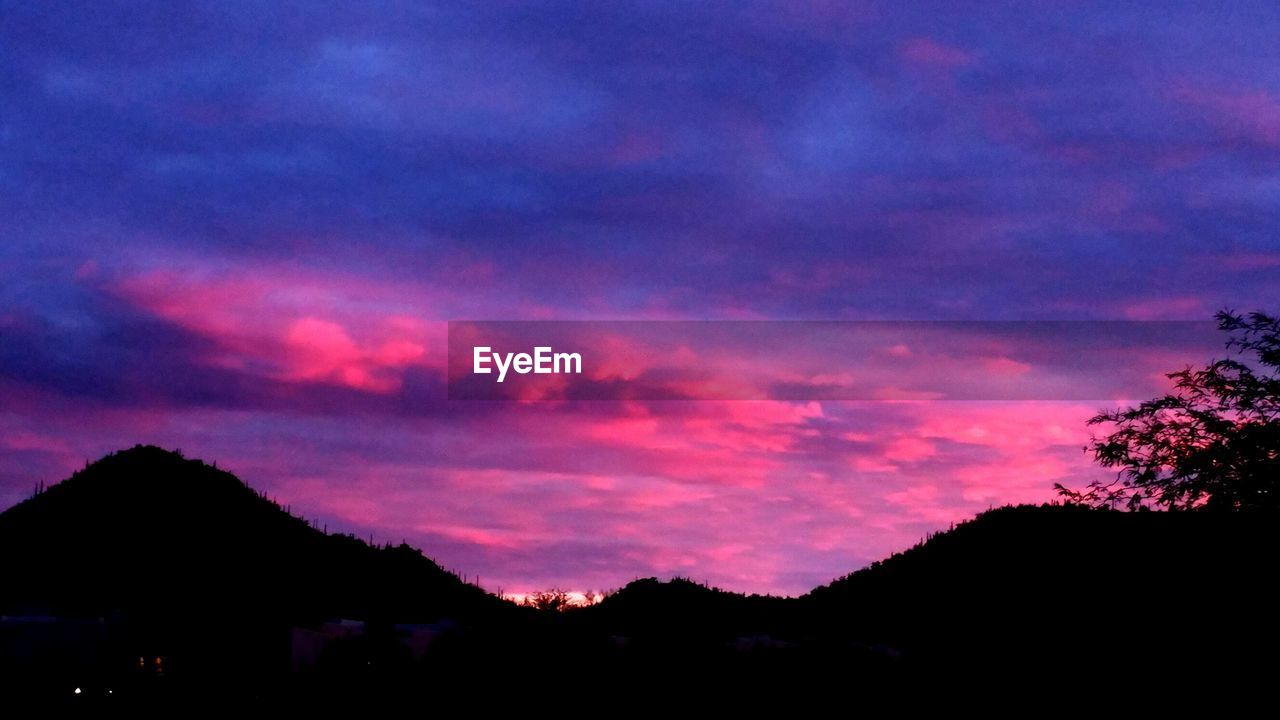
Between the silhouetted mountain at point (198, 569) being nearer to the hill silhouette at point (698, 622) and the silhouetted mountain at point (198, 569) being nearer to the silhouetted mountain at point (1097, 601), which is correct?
the hill silhouette at point (698, 622)

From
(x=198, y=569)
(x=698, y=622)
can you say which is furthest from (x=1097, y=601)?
(x=198, y=569)

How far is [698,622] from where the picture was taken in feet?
215

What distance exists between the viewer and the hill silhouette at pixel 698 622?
33.5 metres

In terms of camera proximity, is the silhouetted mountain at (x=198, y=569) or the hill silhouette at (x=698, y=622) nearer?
the hill silhouette at (x=698, y=622)

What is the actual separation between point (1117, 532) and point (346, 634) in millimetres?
26580

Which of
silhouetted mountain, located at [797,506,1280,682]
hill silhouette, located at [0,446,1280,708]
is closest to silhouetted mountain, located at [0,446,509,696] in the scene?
hill silhouette, located at [0,446,1280,708]

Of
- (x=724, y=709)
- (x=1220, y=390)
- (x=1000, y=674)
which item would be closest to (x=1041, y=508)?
(x=1220, y=390)

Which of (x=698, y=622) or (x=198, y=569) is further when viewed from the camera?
(x=198, y=569)

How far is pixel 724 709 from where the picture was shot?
31.5 m

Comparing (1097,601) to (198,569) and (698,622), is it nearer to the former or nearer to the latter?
(698,622)

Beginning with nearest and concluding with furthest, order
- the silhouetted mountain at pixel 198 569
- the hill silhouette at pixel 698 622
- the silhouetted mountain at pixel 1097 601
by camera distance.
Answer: the hill silhouette at pixel 698 622, the silhouetted mountain at pixel 1097 601, the silhouetted mountain at pixel 198 569

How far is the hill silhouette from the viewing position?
33.5 meters

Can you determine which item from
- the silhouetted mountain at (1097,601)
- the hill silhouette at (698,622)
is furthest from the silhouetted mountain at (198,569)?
the silhouetted mountain at (1097,601)

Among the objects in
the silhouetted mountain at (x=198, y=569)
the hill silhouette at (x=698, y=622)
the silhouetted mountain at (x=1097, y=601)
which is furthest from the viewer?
the silhouetted mountain at (x=198, y=569)
